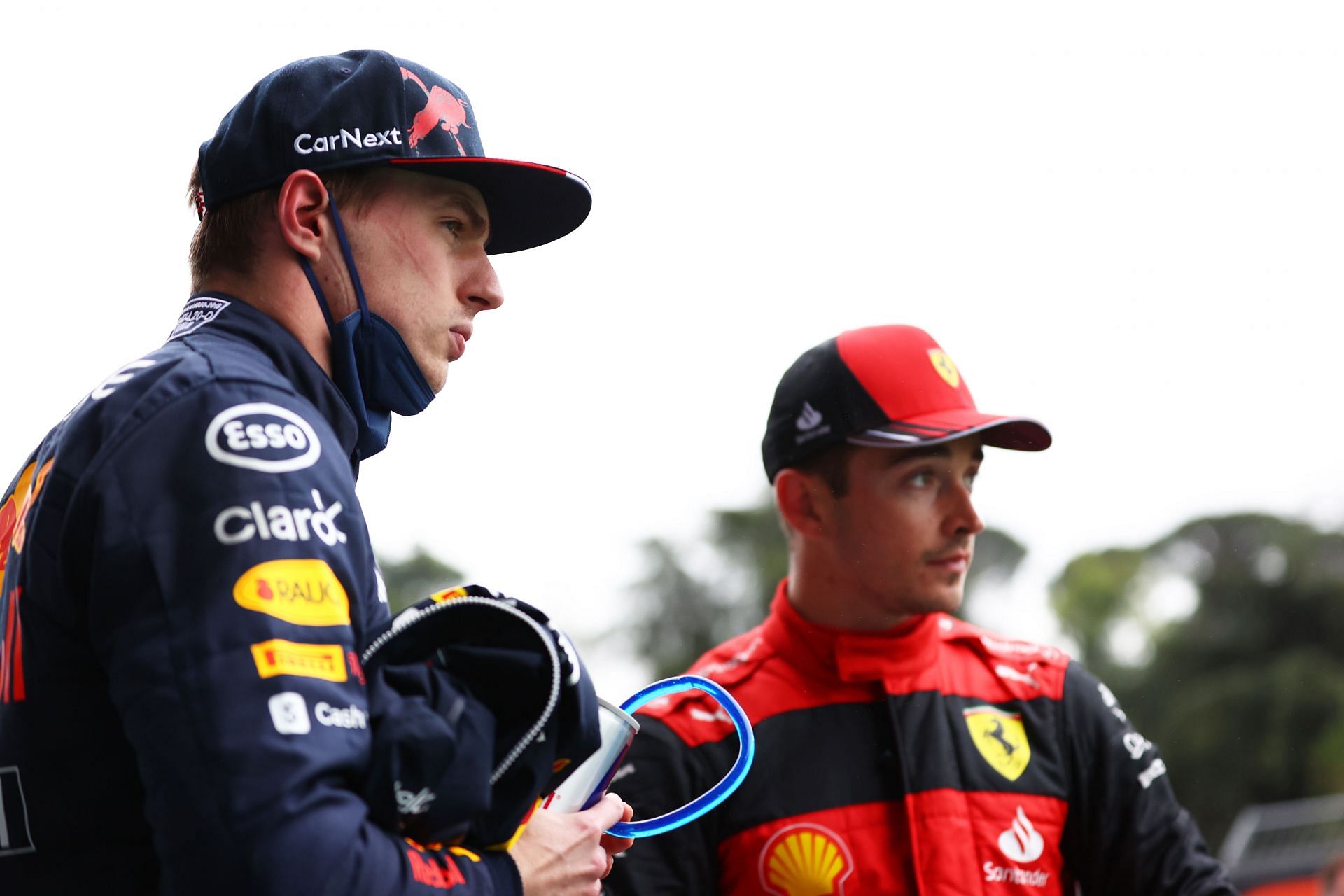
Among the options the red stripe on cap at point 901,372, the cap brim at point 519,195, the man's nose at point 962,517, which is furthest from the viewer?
the red stripe on cap at point 901,372

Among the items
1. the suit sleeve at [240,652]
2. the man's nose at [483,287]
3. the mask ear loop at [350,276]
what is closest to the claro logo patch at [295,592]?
the suit sleeve at [240,652]

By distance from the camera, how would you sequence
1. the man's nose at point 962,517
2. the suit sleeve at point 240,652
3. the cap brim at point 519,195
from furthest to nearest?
the man's nose at point 962,517 → the cap brim at point 519,195 → the suit sleeve at point 240,652

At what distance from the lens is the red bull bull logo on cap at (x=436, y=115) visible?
2037 millimetres

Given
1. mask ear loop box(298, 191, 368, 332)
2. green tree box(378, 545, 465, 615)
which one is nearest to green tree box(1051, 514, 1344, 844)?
green tree box(378, 545, 465, 615)

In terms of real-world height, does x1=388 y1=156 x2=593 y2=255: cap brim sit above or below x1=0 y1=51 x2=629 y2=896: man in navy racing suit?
above

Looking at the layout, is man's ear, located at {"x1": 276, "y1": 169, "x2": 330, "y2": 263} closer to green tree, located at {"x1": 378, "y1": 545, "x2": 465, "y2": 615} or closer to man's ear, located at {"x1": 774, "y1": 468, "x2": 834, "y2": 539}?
man's ear, located at {"x1": 774, "y1": 468, "x2": 834, "y2": 539}

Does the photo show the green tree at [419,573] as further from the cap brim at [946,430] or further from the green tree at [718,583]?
the cap brim at [946,430]

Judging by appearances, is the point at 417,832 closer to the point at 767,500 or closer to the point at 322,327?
the point at 322,327

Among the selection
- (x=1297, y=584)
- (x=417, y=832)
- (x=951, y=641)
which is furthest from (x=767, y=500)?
(x=417, y=832)

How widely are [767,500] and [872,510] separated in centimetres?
2763

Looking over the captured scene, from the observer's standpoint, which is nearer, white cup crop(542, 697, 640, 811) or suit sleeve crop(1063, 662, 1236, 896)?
white cup crop(542, 697, 640, 811)

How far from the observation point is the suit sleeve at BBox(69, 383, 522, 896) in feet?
4.61

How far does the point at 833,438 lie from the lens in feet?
11.0

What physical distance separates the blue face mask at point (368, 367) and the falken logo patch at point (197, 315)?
0.44 feet
